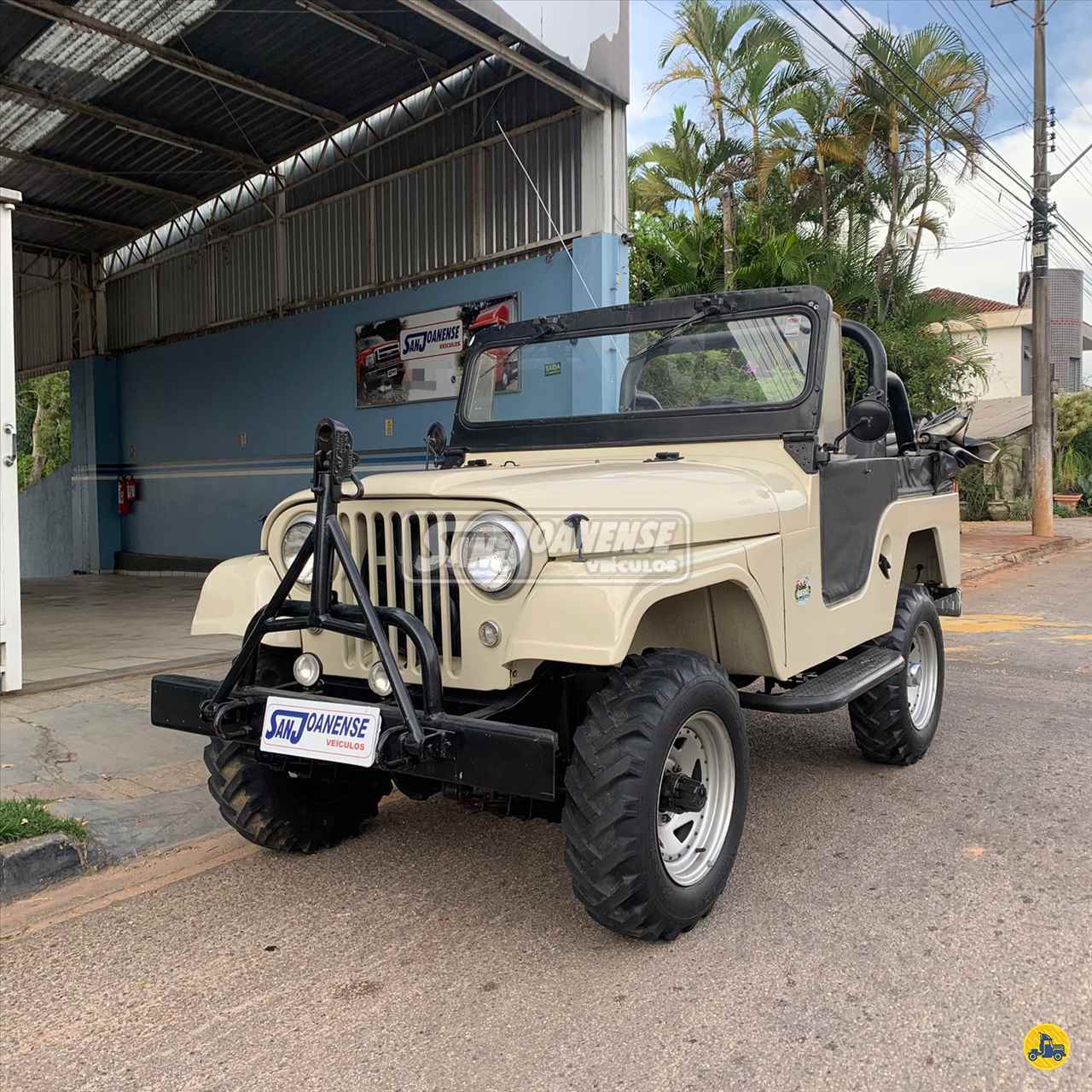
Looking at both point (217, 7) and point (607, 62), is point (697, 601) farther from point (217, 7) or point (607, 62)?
point (217, 7)

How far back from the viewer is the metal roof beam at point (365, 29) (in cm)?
903

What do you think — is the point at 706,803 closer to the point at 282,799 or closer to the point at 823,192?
the point at 282,799

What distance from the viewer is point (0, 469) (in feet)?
19.7

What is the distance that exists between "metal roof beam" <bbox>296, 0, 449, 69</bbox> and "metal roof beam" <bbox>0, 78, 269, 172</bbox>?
356 cm

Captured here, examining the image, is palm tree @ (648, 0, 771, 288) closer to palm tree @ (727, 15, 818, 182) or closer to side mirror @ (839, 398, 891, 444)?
palm tree @ (727, 15, 818, 182)

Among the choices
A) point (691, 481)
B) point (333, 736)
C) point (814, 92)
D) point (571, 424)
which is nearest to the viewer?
point (333, 736)

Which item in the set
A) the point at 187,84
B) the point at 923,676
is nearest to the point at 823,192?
the point at 187,84

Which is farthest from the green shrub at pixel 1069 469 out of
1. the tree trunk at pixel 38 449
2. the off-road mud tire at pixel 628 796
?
the tree trunk at pixel 38 449

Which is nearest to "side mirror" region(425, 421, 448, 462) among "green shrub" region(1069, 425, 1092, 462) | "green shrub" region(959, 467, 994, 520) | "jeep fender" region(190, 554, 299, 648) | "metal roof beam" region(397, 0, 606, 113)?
"jeep fender" region(190, 554, 299, 648)

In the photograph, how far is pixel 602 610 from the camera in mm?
2596

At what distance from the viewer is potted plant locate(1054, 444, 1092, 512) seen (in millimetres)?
24312

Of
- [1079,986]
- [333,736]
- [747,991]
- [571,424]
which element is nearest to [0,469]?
[571,424]

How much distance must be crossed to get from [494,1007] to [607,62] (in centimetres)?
854

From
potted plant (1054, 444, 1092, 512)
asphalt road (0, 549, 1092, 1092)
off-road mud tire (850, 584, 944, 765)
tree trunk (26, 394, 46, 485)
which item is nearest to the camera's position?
asphalt road (0, 549, 1092, 1092)
